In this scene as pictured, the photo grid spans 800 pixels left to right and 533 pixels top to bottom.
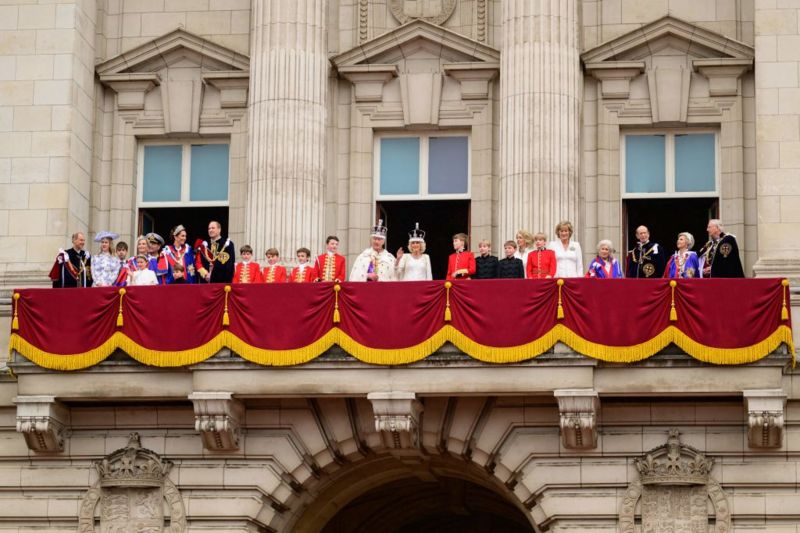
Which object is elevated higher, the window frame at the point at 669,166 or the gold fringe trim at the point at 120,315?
the window frame at the point at 669,166

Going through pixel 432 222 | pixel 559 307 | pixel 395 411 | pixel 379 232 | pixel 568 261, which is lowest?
pixel 395 411

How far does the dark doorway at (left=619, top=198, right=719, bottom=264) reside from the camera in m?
45.5

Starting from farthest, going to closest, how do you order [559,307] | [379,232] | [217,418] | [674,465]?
1. [379,232]
2. [217,418]
3. [674,465]
4. [559,307]

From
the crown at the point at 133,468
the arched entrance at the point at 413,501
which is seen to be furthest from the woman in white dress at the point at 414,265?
the crown at the point at 133,468

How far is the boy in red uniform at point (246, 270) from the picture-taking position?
42.7m

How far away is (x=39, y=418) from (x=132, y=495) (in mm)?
2348

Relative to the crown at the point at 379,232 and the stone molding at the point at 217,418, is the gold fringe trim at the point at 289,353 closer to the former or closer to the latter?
the stone molding at the point at 217,418

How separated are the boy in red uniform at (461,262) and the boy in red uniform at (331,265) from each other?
7.15 ft

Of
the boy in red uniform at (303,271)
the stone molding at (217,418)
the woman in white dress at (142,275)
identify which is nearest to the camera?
the stone molding at (217,418)

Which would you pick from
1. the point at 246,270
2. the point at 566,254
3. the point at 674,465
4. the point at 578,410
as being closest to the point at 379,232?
the point at 246,270

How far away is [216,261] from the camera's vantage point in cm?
4284

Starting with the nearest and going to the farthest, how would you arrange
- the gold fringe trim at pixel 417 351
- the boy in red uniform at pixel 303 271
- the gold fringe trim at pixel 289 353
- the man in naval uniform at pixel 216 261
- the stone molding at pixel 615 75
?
the gold fringe trim at pixel 417 351, the gold fringe trim at pixel 289 353, the boy in red uniform at pixel 303 271, the man in naval uniform at pixel 216 261, the stone molding at pixel 615 75

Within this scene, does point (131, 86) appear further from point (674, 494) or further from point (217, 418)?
point (674, 494)

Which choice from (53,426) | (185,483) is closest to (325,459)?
(185,483)
